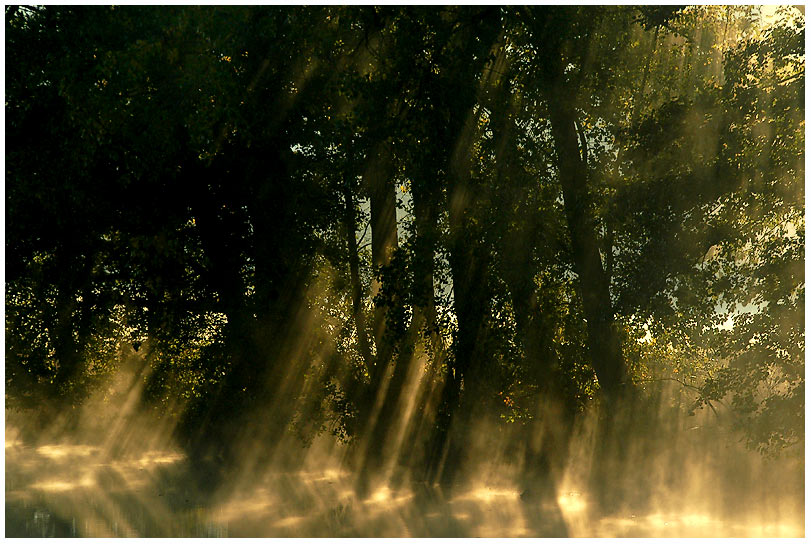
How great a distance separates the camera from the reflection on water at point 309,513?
15.4 m

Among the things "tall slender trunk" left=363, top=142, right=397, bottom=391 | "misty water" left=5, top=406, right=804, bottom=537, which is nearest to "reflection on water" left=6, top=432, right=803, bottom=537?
"misty water" left=5, top=406, right=804, bottom=537

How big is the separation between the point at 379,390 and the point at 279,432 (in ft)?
9.23

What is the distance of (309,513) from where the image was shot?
A: 1744cm

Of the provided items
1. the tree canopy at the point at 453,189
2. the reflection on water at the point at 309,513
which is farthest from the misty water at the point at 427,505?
the tree canopy at the point at 453,189

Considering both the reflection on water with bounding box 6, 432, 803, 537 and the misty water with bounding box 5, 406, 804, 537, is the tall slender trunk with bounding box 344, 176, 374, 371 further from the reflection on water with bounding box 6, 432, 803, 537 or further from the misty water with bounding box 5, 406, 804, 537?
the reflection on water with bounding box 6, 432, 803, 537

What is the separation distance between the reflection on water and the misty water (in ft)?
0.08

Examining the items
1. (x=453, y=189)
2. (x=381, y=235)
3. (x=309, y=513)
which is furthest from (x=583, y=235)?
(x=309, y=513)

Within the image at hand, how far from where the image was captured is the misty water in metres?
15.4

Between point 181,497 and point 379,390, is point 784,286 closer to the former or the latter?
point 379,390

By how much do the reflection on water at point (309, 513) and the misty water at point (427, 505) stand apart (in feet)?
0.08

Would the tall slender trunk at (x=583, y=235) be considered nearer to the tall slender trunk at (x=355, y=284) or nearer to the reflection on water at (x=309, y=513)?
the reflection on water at (x=309, y=513)

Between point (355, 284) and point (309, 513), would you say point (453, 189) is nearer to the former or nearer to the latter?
point (355, 284)

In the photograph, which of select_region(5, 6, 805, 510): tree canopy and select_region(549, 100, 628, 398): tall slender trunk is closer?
select_region(5, 6, 805, 510): tree canopy

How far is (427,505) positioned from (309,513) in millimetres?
A: 2525
